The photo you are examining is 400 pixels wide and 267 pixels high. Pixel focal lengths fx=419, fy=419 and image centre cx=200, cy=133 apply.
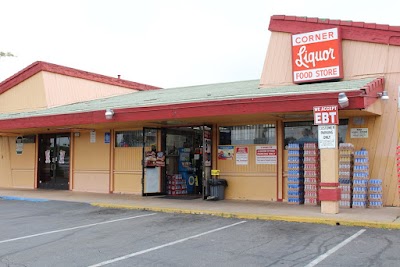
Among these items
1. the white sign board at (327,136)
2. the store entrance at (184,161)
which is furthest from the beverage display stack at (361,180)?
the store entrance at (184,161)

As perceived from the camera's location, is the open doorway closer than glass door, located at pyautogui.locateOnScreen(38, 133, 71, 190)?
Yes

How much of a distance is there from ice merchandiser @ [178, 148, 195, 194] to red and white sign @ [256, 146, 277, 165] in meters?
3.59

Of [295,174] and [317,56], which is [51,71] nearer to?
[317,56]

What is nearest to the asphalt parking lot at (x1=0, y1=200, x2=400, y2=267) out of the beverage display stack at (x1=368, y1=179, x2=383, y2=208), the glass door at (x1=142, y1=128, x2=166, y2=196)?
the beverage display stack at (x1=368, y1=179, x2=383, y2=208)

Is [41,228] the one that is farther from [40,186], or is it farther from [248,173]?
[40,186]

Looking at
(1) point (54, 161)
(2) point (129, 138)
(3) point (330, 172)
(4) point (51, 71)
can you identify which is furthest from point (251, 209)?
(4) point (51, 71)

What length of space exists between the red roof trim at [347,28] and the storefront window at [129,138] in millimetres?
6414

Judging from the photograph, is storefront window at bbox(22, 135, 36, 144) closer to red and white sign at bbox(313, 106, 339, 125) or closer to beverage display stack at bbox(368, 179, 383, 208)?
red and white sign at bbox(313, 106, 339, 125)

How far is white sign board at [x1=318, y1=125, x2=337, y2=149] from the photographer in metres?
10.4

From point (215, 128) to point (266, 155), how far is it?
213 cm

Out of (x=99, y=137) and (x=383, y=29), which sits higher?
(x=383, y=29)

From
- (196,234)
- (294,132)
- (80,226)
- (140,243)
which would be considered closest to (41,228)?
(80,226)

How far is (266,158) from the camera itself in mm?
13602

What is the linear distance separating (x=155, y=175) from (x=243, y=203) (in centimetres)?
403
